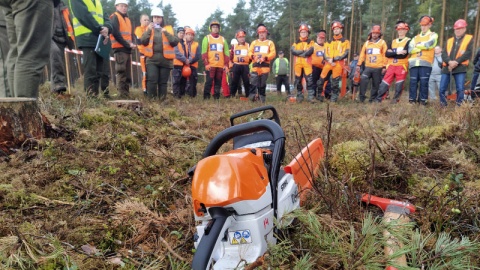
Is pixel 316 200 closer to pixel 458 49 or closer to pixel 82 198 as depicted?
pixel 82 198

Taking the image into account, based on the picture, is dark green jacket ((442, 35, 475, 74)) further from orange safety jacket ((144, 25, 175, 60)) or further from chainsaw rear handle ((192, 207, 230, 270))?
chainsaw rear handle ((192, 207, 230, 270))

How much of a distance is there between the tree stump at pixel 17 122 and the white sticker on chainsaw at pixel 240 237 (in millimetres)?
2472

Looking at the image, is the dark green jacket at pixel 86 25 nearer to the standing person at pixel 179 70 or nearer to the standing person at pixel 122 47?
the standing person at pixel 122 47

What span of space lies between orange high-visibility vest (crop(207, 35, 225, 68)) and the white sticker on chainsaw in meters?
8.71

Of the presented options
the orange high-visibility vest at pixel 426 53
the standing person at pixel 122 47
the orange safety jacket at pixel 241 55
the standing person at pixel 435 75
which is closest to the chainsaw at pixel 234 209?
the standing person at pixel 122 47

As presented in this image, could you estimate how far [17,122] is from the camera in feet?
9.07

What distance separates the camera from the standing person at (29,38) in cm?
A: 314

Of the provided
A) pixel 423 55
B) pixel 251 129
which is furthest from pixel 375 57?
pixel 251 129

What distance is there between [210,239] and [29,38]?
320 cm

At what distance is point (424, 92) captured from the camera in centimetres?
753

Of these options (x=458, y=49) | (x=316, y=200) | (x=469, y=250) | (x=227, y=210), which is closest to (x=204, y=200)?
(x=227, y=210)

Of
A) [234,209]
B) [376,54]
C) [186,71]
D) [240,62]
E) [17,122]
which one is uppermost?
[376,54]

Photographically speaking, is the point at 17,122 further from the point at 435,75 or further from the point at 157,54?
the point at 435,75

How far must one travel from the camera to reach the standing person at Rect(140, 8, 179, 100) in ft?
23.4
